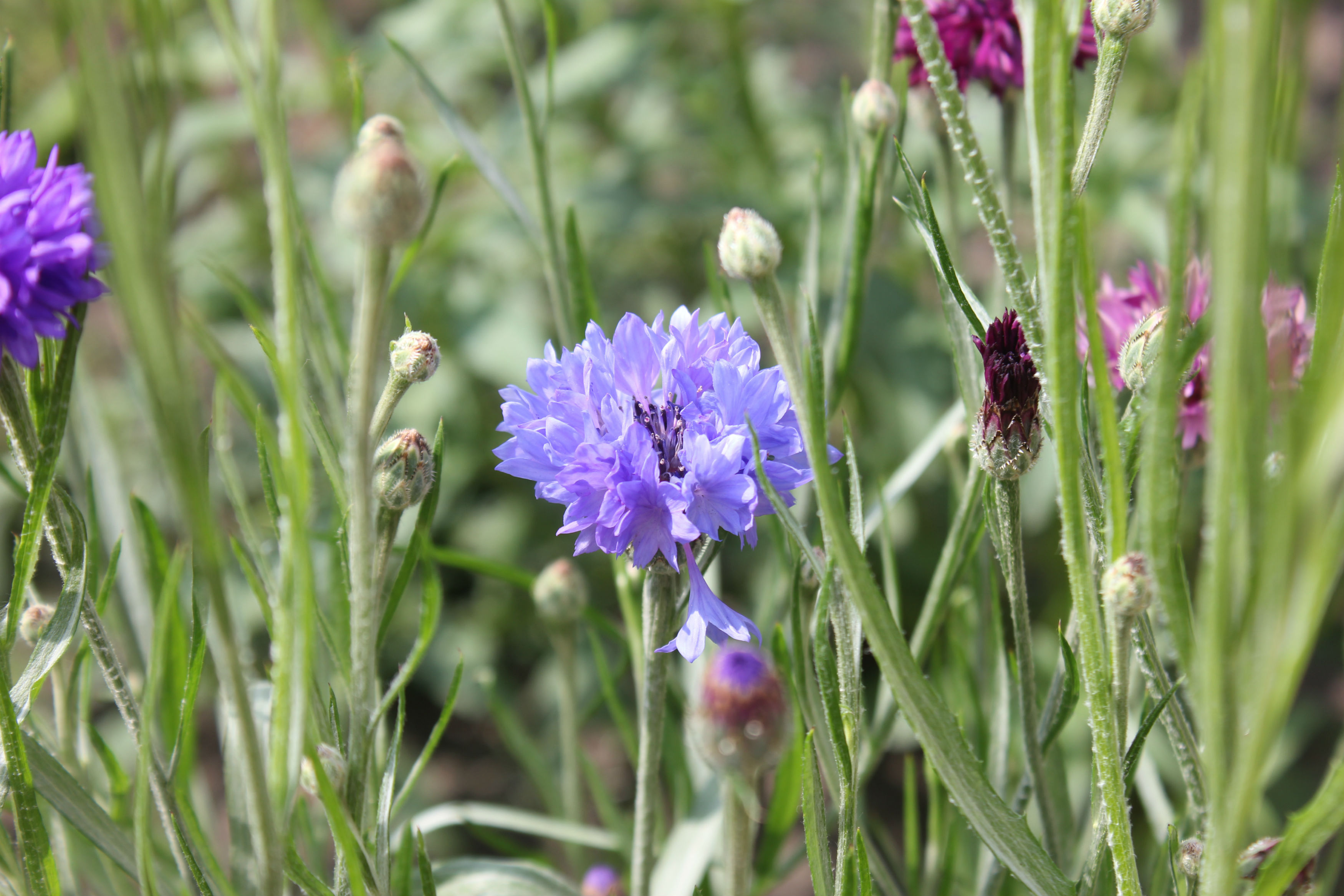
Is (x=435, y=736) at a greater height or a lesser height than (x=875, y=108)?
lesser

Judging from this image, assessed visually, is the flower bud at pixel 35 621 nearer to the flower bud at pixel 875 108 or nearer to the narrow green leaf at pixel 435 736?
the narrow green leaf at pixel 435 736

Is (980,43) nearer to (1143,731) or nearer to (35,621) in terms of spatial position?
(1143,731)

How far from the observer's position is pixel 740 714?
0.32 metres

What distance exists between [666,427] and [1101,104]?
205 mm

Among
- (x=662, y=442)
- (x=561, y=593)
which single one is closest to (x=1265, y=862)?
(x=662, y=442)

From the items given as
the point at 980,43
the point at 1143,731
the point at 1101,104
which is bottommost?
the point at 1143,731

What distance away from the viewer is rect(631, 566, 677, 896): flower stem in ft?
1.41

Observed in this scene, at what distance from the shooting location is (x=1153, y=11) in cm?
39

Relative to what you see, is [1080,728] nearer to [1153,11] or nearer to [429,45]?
[1153,11]

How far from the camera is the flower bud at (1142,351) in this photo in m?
0.39

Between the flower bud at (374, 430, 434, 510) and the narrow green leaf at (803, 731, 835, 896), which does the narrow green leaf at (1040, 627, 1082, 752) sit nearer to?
the narrow green leaf at (803, 731, 835, 896)

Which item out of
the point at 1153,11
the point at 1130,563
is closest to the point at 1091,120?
the point at 1153,11

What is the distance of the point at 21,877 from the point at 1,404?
0.66ft

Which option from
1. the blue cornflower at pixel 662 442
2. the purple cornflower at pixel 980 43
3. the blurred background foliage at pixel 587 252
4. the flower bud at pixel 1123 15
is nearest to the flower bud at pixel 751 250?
the blue cornflower at pixel 662 442
